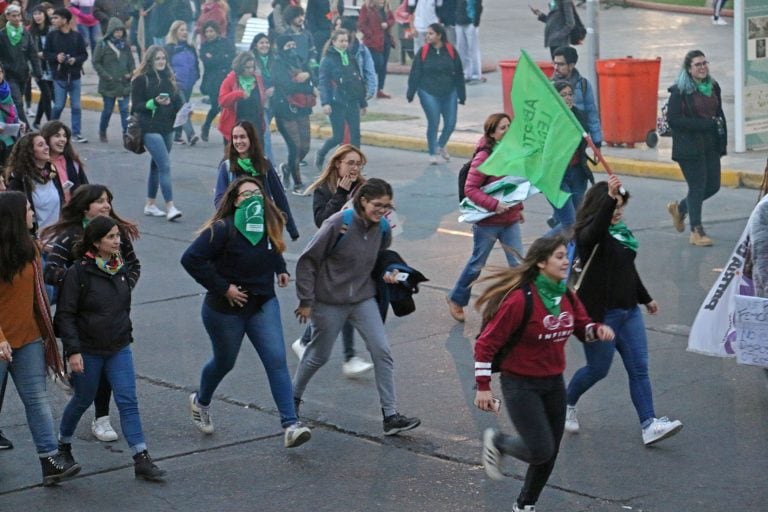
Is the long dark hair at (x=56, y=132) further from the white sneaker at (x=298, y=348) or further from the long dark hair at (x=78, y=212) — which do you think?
the long dark hair at (x=78, y=212)

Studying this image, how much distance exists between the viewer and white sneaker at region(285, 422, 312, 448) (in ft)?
24.2

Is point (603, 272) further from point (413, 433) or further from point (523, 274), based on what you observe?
point (413, 433)

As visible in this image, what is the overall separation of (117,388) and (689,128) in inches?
278

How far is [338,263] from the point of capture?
25.3ft

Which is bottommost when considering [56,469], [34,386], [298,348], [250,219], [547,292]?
[298,348]

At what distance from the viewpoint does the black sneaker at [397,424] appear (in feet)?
25.1

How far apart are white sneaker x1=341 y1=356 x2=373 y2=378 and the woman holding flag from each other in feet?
3.78

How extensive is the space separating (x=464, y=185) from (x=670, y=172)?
6.83 m

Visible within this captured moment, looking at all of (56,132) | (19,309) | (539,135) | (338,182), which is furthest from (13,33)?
(19,309)

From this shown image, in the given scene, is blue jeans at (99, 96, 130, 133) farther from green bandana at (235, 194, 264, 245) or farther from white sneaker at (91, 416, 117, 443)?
green bandana at (235, 194, 264, 245)

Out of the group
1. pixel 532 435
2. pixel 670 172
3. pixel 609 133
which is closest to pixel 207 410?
pixel 532 435

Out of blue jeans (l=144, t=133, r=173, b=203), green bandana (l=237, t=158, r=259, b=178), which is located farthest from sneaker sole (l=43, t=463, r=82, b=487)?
blue jeans (l=144, t=133, r=173, b=203)

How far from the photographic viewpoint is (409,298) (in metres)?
7.86

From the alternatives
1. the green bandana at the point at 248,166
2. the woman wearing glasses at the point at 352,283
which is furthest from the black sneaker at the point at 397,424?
the green bandana at the point at 248,166
